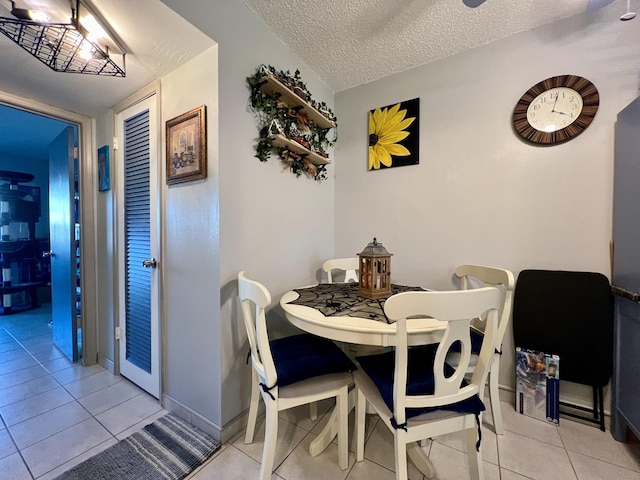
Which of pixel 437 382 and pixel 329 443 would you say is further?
pixel 329 443

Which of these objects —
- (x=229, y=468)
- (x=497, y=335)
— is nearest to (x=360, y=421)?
(x=229, y=468)

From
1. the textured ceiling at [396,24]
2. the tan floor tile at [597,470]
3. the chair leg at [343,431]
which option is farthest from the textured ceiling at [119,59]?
the tan floor tile at [597,470]

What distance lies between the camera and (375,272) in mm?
1525

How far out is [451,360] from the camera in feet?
4.68

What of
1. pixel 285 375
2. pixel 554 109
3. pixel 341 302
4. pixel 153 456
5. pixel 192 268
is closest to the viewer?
pixel 285 375

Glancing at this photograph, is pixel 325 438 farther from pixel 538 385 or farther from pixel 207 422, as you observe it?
pixel 538 385

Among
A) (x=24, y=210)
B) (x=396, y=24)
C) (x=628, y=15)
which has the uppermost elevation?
(x=396, y=24)

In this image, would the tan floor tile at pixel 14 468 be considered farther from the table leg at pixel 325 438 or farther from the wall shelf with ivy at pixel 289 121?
the wall shelf with ivy at pixel 289 121

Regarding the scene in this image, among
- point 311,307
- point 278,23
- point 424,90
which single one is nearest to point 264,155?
point 278,23

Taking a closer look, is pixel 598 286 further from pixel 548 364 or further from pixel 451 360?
pixel 451 360

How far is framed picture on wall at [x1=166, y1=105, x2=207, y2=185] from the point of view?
4.73ft

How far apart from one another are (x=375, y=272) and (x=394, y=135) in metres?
1.31

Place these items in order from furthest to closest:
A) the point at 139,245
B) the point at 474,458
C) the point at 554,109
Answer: the point at 139,245
the point at 554,109
the point at 474,458

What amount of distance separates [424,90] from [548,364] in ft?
7.02
